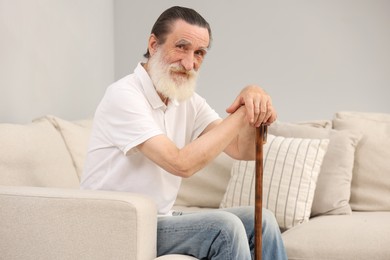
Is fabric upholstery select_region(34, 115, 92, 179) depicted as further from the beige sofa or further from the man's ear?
the man's ear

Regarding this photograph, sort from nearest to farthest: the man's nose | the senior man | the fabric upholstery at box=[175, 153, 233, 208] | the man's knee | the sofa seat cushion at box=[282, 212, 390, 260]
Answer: the senior man → the man's knee → the man's nose → the sofa seat cushion at box=[282, 212, 390, 260] → the fabric upholstery at box=[175, 153, 233, 208]

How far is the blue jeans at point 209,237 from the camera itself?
194 cm

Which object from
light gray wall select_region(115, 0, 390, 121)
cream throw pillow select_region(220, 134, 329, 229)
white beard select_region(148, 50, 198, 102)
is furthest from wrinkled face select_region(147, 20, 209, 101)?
light gray wall select_region(115, 0, 390, 121)

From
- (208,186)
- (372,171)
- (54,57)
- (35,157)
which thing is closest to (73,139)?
(35,157)

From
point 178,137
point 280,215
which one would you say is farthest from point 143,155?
point 280,215

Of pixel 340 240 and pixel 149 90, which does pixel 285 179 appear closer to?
pixel 340 240

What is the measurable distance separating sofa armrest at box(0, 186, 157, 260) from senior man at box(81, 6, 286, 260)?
14 centimetres

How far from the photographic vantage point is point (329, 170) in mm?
3004

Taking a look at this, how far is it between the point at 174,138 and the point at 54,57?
1167mm

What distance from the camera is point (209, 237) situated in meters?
1.98

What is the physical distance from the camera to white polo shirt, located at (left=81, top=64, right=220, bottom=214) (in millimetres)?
2064

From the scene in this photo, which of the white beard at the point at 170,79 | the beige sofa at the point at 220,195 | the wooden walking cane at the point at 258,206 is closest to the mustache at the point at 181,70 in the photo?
the white beard at the point at 170,79

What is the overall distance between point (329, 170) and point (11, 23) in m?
1.44

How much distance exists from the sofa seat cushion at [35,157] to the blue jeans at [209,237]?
0.61 meters
